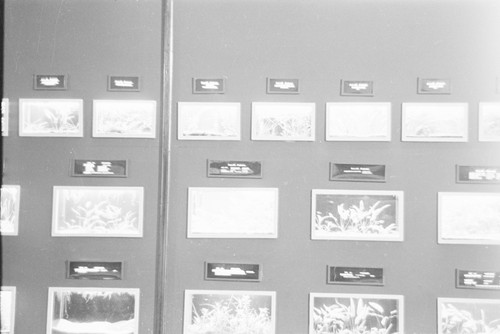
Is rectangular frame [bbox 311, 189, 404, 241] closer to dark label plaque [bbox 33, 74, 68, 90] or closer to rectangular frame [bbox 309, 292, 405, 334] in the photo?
rectangular frame [bbox 309, 292, 405, 334]

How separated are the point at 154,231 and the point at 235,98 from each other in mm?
727

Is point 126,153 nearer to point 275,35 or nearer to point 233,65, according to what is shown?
point 233,65

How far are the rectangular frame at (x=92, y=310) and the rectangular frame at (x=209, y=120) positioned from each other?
78cm

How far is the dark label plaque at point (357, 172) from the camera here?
6.93ft

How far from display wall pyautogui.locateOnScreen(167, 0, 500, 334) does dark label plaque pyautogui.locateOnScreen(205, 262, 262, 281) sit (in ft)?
0.06

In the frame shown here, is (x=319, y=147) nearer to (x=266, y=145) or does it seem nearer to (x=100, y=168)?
(x=266, y=145)

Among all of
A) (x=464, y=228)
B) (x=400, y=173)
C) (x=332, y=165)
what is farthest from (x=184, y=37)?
(x=464, y=228)

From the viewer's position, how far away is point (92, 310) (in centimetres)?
212

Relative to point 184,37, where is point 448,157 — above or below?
below

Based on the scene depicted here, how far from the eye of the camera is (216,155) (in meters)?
2.13

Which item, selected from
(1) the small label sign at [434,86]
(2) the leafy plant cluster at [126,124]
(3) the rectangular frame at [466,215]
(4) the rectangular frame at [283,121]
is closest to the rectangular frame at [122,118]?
(2) the leafy plant cluster at [126,124]

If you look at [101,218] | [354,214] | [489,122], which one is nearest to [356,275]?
[354,214]

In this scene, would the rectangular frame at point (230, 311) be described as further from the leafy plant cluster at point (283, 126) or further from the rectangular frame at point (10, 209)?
the rectangular frame at point (10, 209)

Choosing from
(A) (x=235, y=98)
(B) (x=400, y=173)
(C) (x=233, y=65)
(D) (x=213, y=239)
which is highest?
(C) (x=233, y=65)
